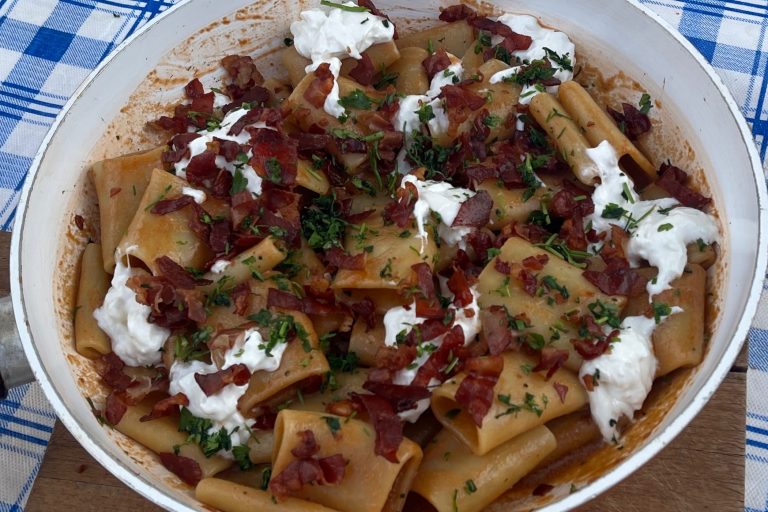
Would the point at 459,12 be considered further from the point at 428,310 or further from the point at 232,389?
the point at 232,389

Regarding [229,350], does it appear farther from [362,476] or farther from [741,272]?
[741,272]

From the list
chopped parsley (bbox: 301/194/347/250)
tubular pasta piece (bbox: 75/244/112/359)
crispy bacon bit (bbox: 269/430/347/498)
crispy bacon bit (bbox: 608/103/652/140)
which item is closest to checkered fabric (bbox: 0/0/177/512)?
tubular pasta piece (bbox: 75/244/112/359)

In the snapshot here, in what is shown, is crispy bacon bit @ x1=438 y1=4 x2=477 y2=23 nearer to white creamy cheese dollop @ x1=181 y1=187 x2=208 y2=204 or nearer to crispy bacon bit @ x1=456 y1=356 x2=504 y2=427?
white creamy cheese dollop @ x1=181 y1=187 x2=208 y2=204

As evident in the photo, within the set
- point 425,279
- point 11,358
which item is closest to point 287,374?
point 425,279

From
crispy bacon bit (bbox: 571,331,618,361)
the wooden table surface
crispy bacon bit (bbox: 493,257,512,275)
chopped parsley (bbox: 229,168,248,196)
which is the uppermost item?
chopped parsley (bbox: 229,168,248,196)

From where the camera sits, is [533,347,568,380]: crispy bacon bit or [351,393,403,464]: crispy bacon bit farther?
[533,347,568,380]: crispy bacon bit

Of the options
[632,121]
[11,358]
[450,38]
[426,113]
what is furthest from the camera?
[450,38]

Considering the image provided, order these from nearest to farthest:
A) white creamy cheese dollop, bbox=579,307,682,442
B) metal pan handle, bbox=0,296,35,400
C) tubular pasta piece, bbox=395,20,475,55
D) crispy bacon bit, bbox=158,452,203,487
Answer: white creamy cheese dollop, bbox=579,307,682,442, crispy bacon bit, bbox=158,452,203,487, metal pan handle, bbox=0,296,35,400, tubular pasta piece, bbox=395,20,475,55
